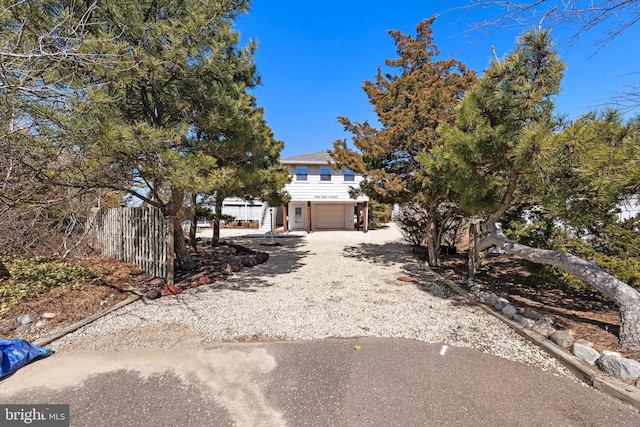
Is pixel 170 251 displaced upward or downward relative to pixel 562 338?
upward

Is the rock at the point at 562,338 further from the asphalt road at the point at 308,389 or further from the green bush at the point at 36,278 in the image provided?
the green bush at the point at 36,278

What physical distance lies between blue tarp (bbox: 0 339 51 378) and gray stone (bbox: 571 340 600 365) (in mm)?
6155

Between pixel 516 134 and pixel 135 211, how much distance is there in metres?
8.31

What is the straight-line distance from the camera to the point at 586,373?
2.99 m

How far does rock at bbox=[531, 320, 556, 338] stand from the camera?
153 inches

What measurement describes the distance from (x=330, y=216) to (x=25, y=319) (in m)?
18.8

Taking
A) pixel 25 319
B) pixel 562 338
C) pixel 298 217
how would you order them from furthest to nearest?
pixel 298 217, pixel 25 319, pixel 562 338

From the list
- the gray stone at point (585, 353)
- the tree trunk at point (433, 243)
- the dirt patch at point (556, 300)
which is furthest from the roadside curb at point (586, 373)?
the tree trunk at point (433, 243)

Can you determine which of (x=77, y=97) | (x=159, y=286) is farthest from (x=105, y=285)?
(x=77, y=97)

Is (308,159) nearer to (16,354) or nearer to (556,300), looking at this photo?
(556,300)

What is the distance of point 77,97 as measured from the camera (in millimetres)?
3684

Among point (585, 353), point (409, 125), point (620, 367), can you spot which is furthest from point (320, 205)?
point (620, 367)

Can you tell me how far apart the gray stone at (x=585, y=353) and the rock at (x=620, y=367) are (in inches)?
4.4

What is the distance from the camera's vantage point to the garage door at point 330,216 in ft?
72.5
